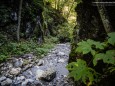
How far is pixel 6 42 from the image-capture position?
9.73m

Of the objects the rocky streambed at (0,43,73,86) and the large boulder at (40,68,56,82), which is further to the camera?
the large boulder at (40,68,56,82)

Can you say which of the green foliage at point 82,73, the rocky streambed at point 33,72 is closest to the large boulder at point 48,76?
the rocky streambed at point 33,72

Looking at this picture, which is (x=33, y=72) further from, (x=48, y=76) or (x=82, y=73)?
(x=82, y=73)

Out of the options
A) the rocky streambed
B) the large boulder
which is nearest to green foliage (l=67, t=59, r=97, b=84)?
the rocky streambed

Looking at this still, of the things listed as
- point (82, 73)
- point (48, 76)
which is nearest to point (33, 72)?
point (48, 76)

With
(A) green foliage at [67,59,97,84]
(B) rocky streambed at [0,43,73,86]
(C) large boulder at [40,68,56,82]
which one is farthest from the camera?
(C) large boulder at [40,68,56,82]

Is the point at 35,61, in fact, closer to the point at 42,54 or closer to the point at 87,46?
the point at 42,54

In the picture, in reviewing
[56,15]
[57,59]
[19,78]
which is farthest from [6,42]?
[56,15]

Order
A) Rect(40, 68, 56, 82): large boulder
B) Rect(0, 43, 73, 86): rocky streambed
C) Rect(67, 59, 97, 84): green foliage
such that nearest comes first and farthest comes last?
Rect(67, 59, 97, 84): green foliage < Rect(0, 43, 73, 86): rocky streambed < Rect(40, 68, 56, 82): large boulder

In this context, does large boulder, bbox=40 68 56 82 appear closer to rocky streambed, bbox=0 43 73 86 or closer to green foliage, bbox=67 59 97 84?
rocky streambed, bbox=0 43 73 86

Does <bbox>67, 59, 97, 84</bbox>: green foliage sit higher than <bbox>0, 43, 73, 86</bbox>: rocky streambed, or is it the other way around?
<bbox>67, 59, 97, 84</bbox>: green foliage

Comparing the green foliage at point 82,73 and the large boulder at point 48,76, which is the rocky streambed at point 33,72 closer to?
the large boulder at point 48,76

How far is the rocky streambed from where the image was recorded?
6.42m

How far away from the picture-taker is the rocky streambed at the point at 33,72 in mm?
6416
